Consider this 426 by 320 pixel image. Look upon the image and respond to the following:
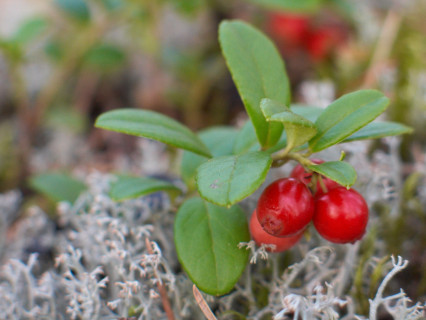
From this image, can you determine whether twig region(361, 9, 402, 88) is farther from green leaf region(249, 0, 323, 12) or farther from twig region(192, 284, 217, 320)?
twig region(192, 284, 217, 320)

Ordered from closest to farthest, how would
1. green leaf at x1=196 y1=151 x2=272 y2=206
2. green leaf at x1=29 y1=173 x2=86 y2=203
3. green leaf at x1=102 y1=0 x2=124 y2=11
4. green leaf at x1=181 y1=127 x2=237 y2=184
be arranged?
1. green leaf at x1=196 y1=151 x2=272 y2=206
2. green leaf at x1=181 y1=127 x2=237 y2=184
3. green leaf at x1=29 y1=173 x2=86 y2=203
4. green leaf at x1=102 y1=0 x2=124 y2=11

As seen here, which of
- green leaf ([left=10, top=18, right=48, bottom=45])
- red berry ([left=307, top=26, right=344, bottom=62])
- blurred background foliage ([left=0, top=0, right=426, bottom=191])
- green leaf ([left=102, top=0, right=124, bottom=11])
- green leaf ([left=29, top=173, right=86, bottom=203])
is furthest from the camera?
red berry ([left=307, top=26, right=344, bottom=62])

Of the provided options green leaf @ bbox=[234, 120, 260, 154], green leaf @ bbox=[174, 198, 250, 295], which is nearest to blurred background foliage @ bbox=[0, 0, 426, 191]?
green leaf @ bbox=[234, 120, 260, 154]

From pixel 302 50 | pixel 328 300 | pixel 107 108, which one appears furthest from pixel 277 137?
pixel 302 50

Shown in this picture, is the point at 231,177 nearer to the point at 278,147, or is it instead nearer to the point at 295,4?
the point at 278,147

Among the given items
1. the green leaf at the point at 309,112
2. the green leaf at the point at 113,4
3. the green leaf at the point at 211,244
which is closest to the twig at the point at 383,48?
the green leaf at the point at 309,112

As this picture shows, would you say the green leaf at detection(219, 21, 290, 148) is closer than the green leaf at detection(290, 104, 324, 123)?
Yes

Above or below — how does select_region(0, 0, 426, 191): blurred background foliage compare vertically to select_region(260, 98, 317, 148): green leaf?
below

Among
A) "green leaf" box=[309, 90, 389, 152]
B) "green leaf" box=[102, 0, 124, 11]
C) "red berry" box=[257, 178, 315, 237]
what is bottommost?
"red berry" box=[257, 178, 315, 237]
